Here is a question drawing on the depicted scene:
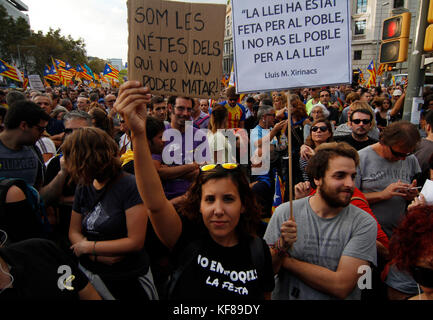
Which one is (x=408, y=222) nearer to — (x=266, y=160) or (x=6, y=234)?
(x=6, y=234)

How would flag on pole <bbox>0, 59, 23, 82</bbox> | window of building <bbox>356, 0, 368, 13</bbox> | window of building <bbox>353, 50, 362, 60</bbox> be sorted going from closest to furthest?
1. flag on pole <bbox>0, 59, 23, 82</bbox>
2. window of building <bbox>356, 0, 368, 13</bbox>
3. window of building <bbox>353, 50, 362, 60</bbox>

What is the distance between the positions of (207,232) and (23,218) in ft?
3.98

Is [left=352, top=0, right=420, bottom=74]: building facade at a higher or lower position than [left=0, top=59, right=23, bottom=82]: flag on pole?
higher

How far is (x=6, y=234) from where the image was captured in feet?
5.65

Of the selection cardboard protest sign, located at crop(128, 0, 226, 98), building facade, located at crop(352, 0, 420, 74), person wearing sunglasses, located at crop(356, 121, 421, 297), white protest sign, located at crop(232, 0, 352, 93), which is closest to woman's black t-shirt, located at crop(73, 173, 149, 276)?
cardboard protest sign, located at crop(128, 0, 226, 98)

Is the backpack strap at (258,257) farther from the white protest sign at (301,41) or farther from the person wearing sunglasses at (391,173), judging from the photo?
the person wearing sunglasses at (391,173)

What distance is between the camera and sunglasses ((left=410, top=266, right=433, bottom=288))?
128 centimetres

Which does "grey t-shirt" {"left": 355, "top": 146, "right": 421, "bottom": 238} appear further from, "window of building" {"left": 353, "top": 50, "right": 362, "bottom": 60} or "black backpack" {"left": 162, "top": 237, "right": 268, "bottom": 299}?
"window of building" {"left": 353, "top": 50, "right": 362, "bottom": 60}

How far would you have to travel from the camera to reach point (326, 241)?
5.87ft

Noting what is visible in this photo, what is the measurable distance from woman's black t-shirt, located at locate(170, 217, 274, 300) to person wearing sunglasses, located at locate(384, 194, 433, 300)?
25.5 inches

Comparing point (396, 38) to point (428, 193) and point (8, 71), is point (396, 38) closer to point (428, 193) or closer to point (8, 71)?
point (428, 193)

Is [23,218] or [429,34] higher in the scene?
[429,34]

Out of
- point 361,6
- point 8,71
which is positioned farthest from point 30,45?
point 361,6

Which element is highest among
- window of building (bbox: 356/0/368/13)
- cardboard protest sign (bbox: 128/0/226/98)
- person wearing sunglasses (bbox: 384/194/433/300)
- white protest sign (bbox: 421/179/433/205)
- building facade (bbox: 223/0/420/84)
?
window of building (bbox: 356/0/368/13)
